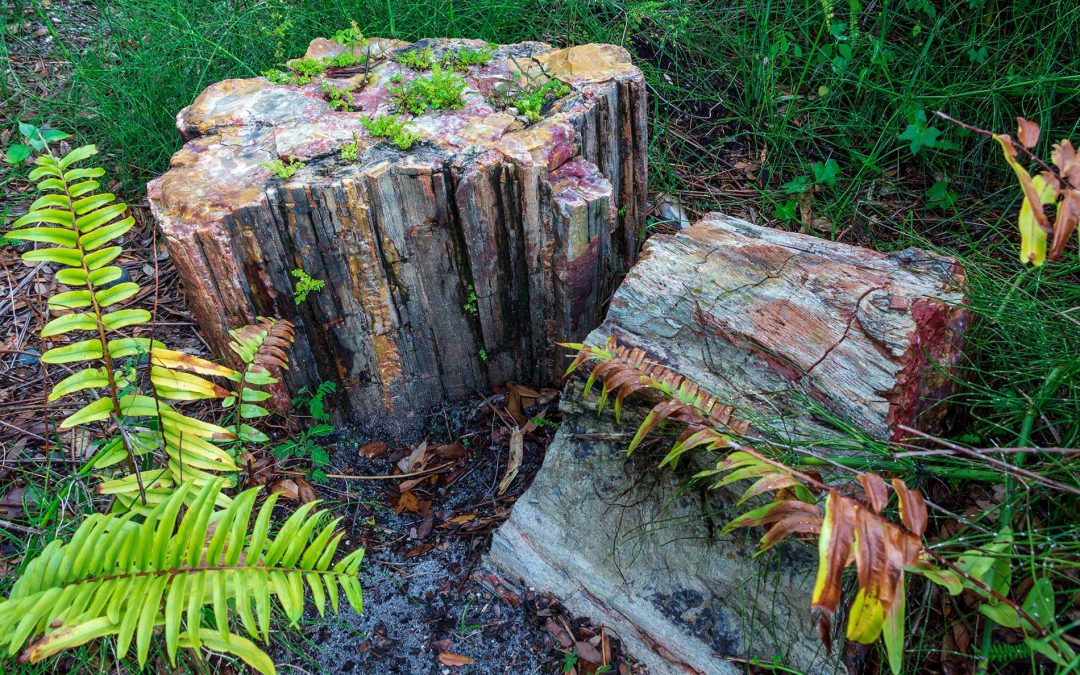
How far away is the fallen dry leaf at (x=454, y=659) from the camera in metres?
2.13

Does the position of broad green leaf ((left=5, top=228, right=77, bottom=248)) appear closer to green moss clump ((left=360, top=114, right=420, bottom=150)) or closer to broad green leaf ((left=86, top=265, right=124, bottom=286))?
broad green leaf ((left=86, top=265, right=124, bottom=286))

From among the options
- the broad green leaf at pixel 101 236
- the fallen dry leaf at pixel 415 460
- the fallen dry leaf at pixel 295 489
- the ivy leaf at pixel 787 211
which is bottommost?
the fallen dry leaf at pixel 415 460

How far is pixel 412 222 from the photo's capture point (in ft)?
7.86

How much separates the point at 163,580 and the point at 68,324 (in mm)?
736

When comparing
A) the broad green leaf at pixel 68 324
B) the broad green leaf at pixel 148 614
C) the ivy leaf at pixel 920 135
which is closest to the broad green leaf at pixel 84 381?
the broad green leaf at pixel 68 324

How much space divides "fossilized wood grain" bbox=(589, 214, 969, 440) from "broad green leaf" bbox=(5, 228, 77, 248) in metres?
1.49

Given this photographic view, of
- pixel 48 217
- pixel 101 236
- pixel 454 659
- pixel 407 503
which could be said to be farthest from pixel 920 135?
pixel 48 217

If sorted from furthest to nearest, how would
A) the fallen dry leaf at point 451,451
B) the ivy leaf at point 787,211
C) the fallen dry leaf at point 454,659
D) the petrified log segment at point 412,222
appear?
the ivy leaf at point 787,211 → the fallen dry leaf at point 451,451 → the petrified log segment at point 412,222 → the fallen dry leaf at point 454,659

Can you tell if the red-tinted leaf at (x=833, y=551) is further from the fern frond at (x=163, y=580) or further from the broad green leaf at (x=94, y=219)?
the broad green leaf at (x=94, y=219)

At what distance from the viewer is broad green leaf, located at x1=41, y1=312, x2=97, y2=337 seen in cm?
183

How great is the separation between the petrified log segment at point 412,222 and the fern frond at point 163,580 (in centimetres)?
90

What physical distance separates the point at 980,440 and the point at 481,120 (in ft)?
6.20

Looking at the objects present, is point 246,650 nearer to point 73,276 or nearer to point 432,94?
point 73,276

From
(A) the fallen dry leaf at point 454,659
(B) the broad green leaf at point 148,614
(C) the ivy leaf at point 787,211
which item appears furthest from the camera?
(C) the ivy leaf at point 787,211
